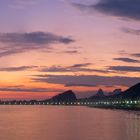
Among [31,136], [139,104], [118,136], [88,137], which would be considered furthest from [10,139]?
[139,104]

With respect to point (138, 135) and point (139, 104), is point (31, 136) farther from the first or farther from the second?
point (139, 104)

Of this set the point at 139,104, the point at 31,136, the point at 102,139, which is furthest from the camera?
the point at 139,104

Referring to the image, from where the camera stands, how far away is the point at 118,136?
197 feet

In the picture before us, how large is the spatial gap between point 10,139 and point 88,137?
33.1 ft

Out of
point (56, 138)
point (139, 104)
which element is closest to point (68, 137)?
point (56, 138)

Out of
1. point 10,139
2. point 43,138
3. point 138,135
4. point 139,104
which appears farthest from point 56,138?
point 139,104

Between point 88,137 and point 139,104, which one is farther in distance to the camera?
point 139,104

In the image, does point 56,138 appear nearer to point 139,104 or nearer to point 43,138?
point 43,138

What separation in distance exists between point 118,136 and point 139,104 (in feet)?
456

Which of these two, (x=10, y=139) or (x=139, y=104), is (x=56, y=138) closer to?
(x=10, y=139)

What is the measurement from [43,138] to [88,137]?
5891 mm

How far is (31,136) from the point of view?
6191cm

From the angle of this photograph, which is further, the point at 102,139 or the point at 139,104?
the point at 139,104

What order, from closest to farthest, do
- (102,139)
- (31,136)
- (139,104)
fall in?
(102,139), (31,136), (139,104)
